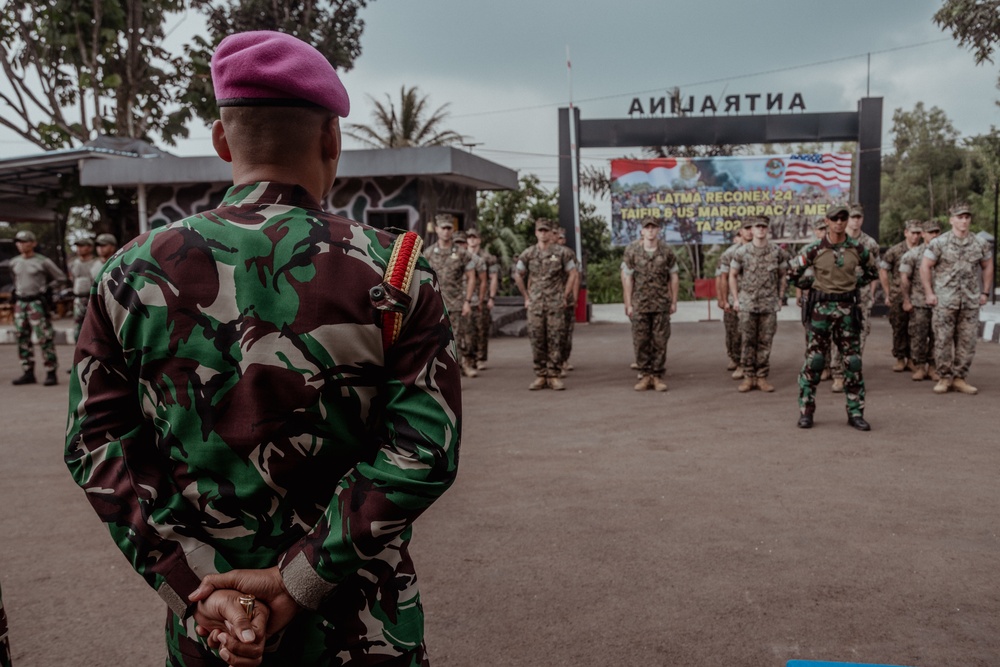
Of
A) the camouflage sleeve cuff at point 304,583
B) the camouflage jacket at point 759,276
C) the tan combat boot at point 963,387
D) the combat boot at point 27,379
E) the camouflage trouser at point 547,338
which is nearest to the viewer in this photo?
the camouflage sleeve cuff at point 304,583

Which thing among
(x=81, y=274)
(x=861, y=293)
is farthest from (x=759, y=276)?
(x=81, y=274)

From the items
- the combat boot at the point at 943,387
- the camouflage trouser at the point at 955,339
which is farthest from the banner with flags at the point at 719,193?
the combat boot at the point at 943,387

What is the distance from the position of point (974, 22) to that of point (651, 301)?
1262 centimetres

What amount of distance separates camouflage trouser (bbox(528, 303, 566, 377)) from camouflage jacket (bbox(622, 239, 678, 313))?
2.79ft

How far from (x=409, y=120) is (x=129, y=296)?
90.0ft

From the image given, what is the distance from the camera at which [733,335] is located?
980cm

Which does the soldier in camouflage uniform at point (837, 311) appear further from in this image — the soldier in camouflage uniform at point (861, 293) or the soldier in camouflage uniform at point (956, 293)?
the soldier in camouflage uniform at point (956, 293)

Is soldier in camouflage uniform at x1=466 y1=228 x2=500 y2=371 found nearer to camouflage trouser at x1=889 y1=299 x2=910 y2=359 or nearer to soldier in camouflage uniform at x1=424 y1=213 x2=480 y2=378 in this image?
soldier in camouflage uniform at x1=424 y1=213 x2=480 y2=378

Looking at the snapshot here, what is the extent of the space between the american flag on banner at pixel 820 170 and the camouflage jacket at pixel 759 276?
9.74m

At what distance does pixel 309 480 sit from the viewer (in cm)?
138

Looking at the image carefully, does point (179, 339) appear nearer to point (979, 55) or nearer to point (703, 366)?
point (703, 366)

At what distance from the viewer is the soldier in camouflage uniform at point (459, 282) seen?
10.0 m

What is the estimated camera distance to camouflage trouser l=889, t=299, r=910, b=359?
31.1 feet

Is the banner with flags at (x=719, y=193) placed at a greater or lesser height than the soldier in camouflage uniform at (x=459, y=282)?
greater
